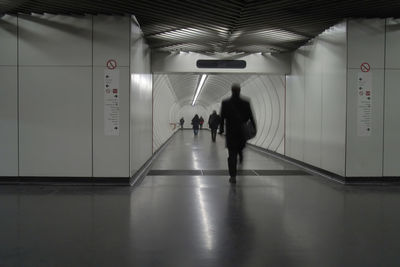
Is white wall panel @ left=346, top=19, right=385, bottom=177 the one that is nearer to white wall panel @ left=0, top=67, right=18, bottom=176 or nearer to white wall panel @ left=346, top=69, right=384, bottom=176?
white wall panel @ left=346, top=69, right=384, bottom=176

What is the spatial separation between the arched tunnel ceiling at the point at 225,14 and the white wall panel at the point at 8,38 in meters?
0.20

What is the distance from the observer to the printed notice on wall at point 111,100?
7.32 m

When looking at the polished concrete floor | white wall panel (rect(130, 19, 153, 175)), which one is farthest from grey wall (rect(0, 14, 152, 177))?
the polished concrete floor

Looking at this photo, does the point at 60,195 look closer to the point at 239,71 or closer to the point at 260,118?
the point at 239,71

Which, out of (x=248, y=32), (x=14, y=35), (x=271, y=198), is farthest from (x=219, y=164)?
(x=14, y=35)

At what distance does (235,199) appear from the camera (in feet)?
20.0

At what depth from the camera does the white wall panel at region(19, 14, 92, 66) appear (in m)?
7.29

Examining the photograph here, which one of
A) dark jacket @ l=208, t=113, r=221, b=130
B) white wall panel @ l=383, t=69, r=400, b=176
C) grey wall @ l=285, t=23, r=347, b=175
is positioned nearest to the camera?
white wall panel @ l=383, t=69, r=400, b=176

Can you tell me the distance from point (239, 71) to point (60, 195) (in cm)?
721

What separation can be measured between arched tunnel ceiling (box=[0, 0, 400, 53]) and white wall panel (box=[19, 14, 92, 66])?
0.20 metres

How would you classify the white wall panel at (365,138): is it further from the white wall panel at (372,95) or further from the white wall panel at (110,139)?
the white wall panel at (110,139)

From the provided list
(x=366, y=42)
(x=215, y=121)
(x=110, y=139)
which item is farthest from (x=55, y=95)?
(x=215, y=121)

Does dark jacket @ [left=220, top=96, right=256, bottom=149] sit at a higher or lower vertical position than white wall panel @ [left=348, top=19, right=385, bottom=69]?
lower

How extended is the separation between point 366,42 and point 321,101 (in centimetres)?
187
